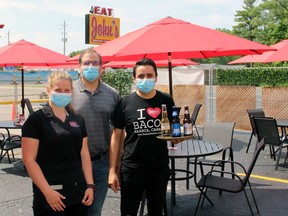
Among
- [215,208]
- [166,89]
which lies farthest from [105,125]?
[166,89]

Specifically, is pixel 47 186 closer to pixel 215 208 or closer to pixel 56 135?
pixel 56 135

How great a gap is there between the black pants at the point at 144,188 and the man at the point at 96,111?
0.69 feet

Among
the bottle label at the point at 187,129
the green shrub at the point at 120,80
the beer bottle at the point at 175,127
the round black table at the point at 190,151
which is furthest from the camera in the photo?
the green shrub at the point at 120,80

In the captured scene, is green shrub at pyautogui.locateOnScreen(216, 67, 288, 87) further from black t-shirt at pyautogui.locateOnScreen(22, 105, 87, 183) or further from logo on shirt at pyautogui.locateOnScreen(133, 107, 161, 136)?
black t-shirt at pyautogui.locateOnScreen(22, 105, 87, 183)

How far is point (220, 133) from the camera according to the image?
618 cm

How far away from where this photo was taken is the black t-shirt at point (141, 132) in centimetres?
323

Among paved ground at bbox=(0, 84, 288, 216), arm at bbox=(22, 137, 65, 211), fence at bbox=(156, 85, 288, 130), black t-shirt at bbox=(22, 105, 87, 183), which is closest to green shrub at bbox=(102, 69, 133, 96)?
fence at bbox=(156, 85, 288, 130)

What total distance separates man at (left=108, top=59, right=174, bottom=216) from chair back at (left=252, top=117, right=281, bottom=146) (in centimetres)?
404

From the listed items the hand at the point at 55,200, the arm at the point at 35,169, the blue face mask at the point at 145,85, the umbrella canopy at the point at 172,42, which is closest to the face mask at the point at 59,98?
the arm at the point at 35,169

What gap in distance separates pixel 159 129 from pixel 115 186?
636 millimetres

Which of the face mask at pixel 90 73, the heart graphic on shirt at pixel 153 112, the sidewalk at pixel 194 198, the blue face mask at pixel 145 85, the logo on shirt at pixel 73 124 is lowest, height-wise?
the sidewalk at pixel 194 198

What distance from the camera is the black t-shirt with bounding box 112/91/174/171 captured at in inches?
127

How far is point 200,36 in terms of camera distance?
485 cm

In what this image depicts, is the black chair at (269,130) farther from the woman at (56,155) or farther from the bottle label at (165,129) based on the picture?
the woman at (56,155)
